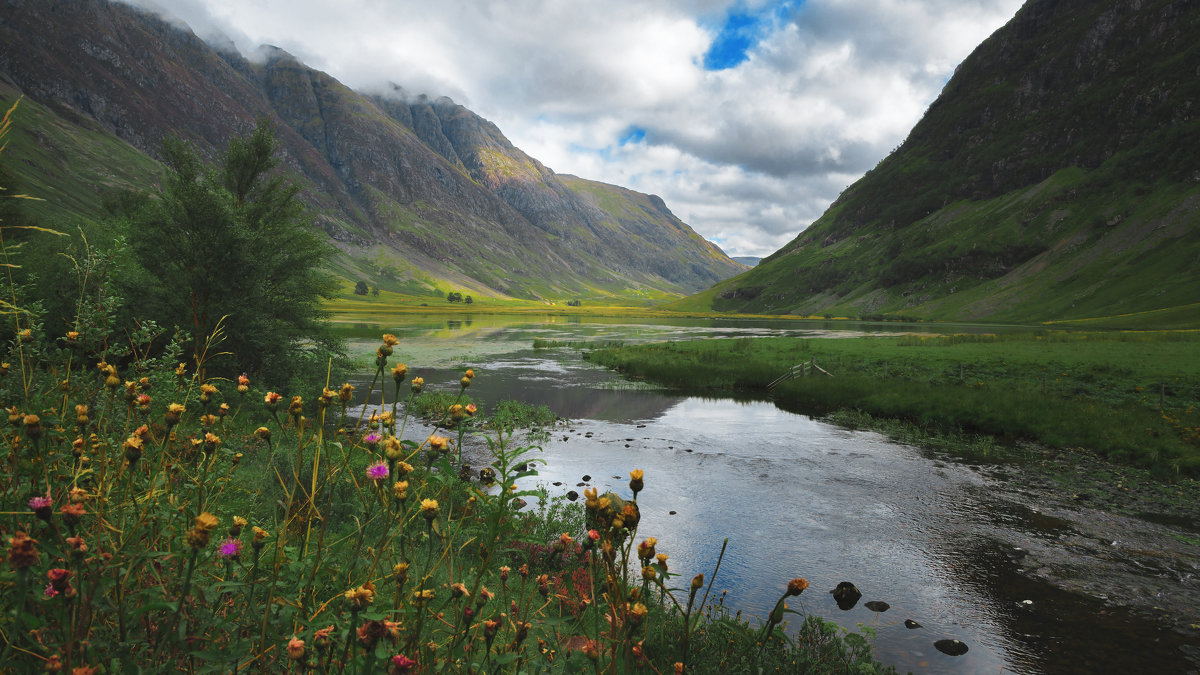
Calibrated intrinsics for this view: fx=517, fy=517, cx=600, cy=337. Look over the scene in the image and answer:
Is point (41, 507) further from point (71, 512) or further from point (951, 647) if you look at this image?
point (951, 647)

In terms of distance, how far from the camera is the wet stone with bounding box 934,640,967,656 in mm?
8227

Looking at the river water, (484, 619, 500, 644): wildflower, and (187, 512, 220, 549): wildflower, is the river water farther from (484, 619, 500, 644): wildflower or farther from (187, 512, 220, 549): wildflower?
(187, 512, 220, 549): wildflower

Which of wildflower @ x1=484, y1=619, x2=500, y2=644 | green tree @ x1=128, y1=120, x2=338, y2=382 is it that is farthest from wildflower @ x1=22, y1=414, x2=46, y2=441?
green tree @ x1=128, y1=120, x2=338, y2=382

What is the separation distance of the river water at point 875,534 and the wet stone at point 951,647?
99 mm

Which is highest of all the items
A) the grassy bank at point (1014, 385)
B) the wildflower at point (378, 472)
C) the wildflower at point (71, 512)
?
the wildflower at point (71, 512)

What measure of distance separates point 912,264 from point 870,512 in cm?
20829

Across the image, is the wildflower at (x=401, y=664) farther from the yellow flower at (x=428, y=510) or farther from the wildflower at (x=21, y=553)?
the wildflower at (x=21, y=553)

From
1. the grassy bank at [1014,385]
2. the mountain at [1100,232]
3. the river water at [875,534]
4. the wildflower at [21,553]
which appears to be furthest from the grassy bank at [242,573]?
the mountain at [1100,232]

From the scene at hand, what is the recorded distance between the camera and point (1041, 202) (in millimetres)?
180250

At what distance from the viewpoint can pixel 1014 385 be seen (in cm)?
2678

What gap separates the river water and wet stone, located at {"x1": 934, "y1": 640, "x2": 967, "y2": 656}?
10 centimetres

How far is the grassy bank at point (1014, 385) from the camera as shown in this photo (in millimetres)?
18609

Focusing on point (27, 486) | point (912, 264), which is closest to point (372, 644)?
point (27, 486)

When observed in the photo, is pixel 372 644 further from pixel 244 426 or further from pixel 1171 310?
pixel 1171 310
